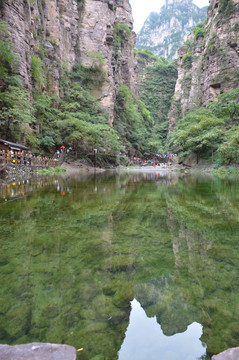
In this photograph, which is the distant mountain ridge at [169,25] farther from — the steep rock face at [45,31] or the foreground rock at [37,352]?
the foreground rock at [37,352]

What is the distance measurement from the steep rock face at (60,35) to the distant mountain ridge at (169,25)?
10042 cm

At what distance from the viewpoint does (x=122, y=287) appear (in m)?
2.25

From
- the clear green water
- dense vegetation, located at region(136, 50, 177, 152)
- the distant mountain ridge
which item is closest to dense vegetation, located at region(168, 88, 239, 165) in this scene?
the clear green water

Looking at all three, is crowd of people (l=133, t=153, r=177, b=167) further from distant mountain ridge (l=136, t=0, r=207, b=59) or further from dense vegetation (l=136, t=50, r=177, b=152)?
distant mountain ridge (l=136, t=0, r=207, b=59)

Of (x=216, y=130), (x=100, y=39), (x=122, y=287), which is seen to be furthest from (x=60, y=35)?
(x=122, y=287)

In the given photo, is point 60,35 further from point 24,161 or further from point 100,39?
point 24,161

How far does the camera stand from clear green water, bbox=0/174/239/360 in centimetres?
161

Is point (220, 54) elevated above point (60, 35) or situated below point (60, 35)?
below

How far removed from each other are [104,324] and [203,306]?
0.88 meters

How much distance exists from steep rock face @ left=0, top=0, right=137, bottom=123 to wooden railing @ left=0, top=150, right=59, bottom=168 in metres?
7.42

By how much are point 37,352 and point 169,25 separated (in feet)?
554

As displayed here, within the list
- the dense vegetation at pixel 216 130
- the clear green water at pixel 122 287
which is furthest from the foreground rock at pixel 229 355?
the dense vegetation at pixel 216 130

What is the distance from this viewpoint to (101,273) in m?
2.45

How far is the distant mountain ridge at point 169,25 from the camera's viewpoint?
12975 centimetres
